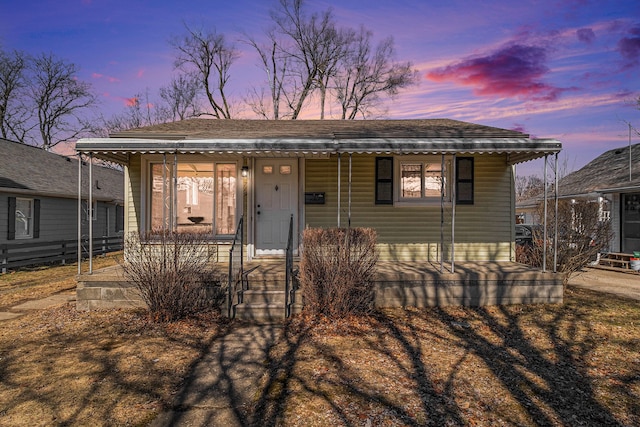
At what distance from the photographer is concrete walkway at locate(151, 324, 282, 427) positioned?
306 centimetres

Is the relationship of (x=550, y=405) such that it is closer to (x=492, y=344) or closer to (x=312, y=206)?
(x=492, y=344)

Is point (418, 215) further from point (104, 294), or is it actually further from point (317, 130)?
point (104, 294)

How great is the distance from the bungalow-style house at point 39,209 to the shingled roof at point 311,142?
6.57m

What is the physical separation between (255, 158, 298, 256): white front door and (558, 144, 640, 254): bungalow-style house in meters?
9.24

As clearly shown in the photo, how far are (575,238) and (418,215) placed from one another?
10.6ft

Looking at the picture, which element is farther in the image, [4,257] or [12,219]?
[12,219]

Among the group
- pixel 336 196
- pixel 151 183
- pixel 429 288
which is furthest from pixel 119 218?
pixel 429 288

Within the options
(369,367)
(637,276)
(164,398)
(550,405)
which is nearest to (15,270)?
(164,398)

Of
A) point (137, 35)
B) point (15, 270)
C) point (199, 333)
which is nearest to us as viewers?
point (199, 333)

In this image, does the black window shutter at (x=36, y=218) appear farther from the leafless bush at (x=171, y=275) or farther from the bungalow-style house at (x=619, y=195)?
the bungalow-style house at (x=619, y=195)

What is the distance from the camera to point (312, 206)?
836 cm

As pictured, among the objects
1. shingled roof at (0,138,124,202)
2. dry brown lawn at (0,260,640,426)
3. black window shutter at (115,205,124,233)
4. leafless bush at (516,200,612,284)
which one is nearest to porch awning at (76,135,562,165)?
leafless bush at (516,200,612,284)

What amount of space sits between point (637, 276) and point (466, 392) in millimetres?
10283

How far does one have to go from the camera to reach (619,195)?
12.8 meters
